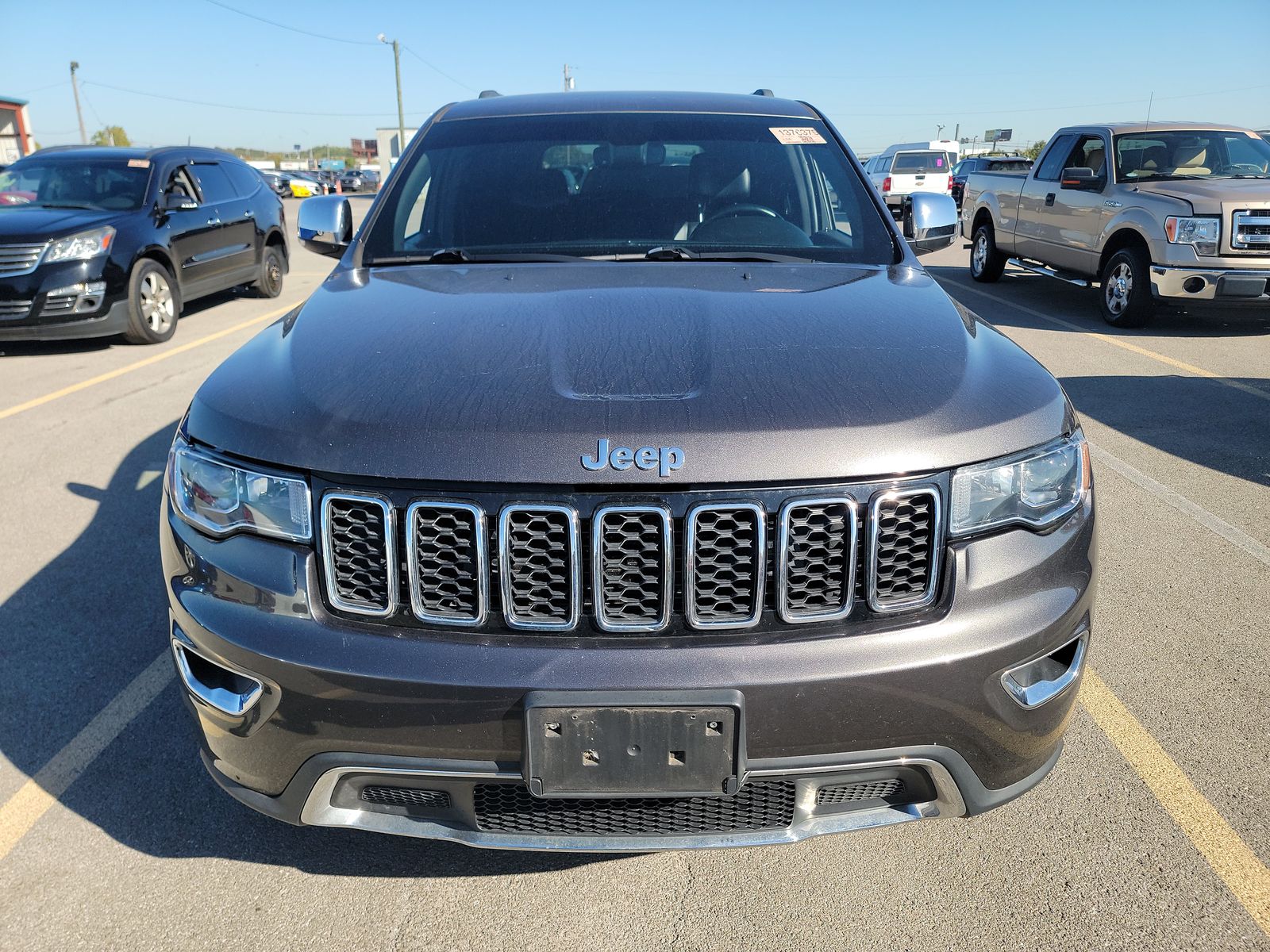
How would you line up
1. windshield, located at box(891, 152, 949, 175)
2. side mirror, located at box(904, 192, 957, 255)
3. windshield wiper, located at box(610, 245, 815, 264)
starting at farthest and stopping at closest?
windshield, located at box(891, 152, 949, 175) < side mirror, located at box(904, 192, 957, 255) < windshield wiper, located at box(610, 245, 815, 264)

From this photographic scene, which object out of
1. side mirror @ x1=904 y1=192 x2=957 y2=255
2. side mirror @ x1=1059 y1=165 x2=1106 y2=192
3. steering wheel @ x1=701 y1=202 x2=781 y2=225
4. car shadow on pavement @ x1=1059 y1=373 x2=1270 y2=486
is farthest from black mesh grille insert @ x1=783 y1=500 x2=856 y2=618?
side mirror @ x1=1059 y1=165 x2=1106 y2=192

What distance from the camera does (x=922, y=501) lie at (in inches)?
72.9

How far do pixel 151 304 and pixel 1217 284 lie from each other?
9513 millimetres

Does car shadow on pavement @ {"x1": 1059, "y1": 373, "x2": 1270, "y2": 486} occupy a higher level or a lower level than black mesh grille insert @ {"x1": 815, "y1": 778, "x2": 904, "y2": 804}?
lower

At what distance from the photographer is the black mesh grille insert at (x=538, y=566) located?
1795 millimetres

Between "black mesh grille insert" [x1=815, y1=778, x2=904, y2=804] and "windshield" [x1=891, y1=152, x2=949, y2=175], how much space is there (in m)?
24.2

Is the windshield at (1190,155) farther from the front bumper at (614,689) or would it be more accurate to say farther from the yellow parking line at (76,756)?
the yellow parking line at (76,756)

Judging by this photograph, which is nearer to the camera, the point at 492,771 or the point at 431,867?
the point at 492,771

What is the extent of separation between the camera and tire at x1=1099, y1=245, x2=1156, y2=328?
902 centimetres

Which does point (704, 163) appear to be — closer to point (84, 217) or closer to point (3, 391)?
point (3, 391)

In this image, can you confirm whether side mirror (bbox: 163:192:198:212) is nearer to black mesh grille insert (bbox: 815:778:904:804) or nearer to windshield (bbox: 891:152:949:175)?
black mesh grille insert (bbox: 815:778:904:804)

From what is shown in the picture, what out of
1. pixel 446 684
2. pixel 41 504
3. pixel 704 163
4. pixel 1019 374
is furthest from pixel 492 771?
pixel 41 504

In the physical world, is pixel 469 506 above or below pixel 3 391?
above

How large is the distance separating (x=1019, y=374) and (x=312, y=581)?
5.13 feet
